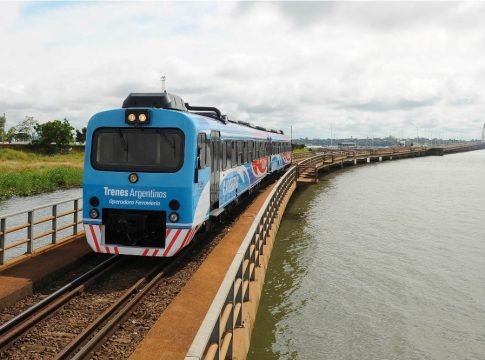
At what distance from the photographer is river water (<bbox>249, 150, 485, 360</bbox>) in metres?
10.2

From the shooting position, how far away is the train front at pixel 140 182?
32.3 ft

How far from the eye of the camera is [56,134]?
73.4m

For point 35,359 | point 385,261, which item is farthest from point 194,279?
point 385,261

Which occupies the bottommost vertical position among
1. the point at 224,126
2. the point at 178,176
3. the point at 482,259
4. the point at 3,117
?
the point at 482,259

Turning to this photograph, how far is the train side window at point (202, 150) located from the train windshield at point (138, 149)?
1.59 ft

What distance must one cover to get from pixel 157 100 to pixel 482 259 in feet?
44.4

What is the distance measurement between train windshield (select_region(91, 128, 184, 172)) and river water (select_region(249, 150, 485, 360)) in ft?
14.1

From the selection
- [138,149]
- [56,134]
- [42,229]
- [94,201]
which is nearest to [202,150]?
[138,149]

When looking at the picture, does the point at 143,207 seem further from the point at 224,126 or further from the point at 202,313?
the point at 224,126

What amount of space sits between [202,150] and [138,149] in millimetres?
1464

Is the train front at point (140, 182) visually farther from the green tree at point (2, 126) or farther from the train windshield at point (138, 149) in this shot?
the green tree at point (2, 126)

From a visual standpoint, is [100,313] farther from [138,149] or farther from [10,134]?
[10,134]

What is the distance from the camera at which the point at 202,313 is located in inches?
286

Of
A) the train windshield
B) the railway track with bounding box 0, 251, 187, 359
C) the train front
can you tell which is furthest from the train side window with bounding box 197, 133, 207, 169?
the railway track with bounding box 0, 251, 187, 359
